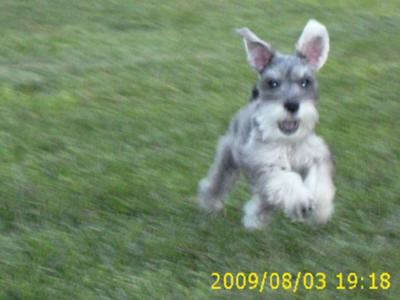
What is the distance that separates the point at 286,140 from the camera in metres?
6.74

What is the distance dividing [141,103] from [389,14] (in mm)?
4906

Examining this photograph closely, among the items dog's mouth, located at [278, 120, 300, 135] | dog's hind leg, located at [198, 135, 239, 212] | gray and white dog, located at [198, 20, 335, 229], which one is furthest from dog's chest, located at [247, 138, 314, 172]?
dog's hind leg, located at [198, 135, 239, 212]

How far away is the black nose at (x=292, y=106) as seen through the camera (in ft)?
21.4

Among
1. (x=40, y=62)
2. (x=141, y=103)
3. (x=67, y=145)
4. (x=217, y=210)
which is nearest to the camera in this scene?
(x=217, y=210)

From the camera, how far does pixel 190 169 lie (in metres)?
8.59

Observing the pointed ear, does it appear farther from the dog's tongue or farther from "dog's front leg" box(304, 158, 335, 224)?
"dog's front leg" box(304, 158, 335, 224)

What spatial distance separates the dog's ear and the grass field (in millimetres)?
1105

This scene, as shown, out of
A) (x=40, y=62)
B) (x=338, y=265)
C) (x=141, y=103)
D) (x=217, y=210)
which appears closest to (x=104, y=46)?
(x=40, y=62)

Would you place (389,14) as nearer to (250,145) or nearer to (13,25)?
(13,25)

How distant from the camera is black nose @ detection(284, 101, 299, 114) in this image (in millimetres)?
6520

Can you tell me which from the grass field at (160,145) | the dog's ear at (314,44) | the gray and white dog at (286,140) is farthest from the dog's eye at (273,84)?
the grass field at (160,145)
